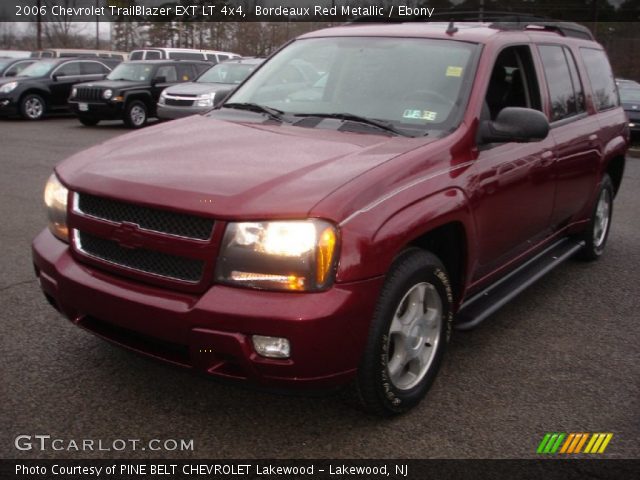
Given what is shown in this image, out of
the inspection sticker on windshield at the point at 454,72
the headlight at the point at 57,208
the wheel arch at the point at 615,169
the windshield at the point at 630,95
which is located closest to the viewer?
the headlight at the point at 57,208

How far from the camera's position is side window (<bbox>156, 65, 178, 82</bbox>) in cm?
1805

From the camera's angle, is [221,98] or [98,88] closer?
[221,98]

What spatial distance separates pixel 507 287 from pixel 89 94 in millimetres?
15300

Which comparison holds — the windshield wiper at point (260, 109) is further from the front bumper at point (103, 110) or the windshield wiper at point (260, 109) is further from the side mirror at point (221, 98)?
the front bumper at point (103, 110)

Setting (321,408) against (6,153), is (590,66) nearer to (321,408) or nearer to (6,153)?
(321,408)

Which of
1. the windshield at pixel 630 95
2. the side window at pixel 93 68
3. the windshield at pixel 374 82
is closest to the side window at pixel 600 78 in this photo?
the windshield at pixel 374 82

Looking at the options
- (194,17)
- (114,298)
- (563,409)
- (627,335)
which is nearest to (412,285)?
(563,409)

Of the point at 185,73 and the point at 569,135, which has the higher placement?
the point at 569,135

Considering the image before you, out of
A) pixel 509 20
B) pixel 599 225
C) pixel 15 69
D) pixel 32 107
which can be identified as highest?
pixel 509 20

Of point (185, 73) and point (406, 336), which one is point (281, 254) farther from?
point (185, 73)

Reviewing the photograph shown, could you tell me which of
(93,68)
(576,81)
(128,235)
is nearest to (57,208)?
(128,235)

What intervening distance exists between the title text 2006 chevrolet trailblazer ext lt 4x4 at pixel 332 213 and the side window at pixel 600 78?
914mm

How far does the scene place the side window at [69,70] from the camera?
1927cm

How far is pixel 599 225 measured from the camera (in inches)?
233
